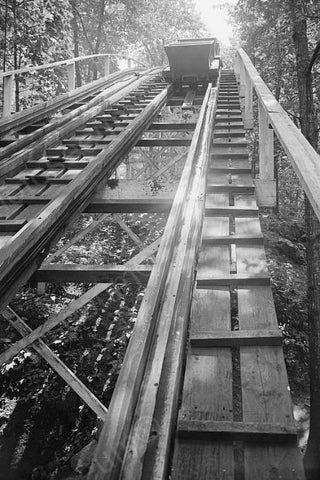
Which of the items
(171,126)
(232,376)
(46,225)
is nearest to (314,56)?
(171,126)

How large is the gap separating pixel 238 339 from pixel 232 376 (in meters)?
0.27

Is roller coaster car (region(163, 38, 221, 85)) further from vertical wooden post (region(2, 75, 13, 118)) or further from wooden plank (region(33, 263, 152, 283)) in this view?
wooden plank (region(33, 263, 152, 283))

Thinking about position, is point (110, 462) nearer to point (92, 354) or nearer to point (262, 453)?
point (262, 453)

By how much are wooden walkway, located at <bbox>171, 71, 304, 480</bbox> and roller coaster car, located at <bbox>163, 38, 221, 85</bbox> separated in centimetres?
770

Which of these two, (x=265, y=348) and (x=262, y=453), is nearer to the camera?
(x=262, y=453)

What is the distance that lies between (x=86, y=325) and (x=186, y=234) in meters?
5.40

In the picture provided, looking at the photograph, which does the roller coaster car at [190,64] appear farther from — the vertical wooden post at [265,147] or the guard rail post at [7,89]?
the vertical wooden post at [265,147]

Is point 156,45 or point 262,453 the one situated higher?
point 156,45

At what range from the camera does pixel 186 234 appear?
2.96 meters

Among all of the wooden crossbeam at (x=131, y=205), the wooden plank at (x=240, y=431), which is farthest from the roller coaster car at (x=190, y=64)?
the wooden plank at (x=240, y=431)

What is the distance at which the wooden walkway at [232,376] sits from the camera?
184 centimetres

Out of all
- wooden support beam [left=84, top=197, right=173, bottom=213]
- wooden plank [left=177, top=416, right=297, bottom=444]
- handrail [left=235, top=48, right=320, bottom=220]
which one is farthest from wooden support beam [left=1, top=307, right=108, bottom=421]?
handrail [left=235, top=48, right=320, bottom=220]

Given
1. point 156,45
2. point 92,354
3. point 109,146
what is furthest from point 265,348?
point 156,45

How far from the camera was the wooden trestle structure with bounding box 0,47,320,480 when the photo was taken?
176 cm
